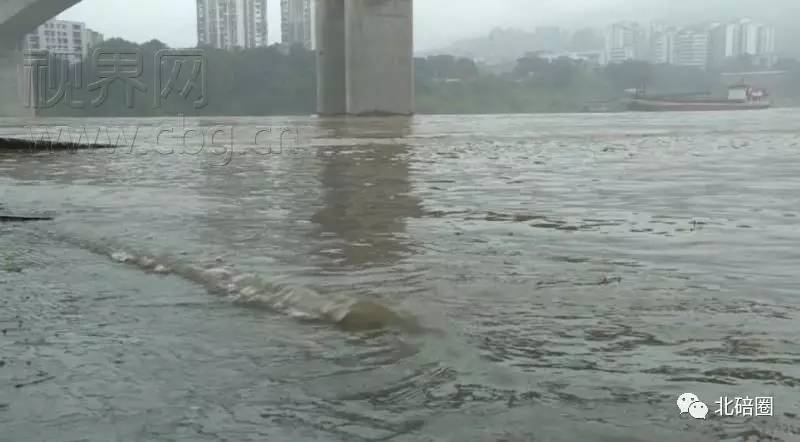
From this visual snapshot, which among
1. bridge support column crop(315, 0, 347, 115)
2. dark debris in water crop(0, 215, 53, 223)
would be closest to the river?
dark debris in water crop(0, 215, 53, 223)

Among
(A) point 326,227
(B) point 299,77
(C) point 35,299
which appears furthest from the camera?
(B) point 299,77

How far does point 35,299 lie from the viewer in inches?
118

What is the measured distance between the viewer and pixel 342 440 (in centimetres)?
172

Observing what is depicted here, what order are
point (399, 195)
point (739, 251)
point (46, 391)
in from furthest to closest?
1. point (399, 195)
2. point (739, 251)
3. point (46, 391)

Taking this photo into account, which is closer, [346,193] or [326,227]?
[326,227]

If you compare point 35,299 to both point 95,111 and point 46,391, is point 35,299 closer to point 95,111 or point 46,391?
point 46,391

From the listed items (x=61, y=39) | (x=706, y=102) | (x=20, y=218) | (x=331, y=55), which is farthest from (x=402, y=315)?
(x=706, y=102)

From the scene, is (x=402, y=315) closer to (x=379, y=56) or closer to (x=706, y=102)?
(x=379, y=56)

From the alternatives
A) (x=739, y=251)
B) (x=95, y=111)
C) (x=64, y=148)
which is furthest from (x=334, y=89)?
(x=739, y=251)

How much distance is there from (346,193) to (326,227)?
65.2 inches

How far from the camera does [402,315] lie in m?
2.69

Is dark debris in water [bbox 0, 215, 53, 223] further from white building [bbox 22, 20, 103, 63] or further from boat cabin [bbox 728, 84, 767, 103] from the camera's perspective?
boat cabin [bbox 728, 84, 767, 103]

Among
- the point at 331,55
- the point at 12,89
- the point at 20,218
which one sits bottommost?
the point at 20,218

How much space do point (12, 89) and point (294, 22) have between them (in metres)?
29.3
